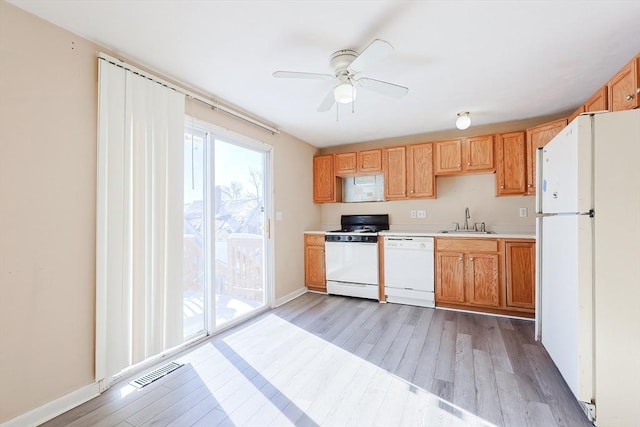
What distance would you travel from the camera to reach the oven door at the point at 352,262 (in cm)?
395

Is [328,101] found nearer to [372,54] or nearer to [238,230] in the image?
[372,54]

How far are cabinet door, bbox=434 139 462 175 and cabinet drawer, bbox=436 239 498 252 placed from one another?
99cm

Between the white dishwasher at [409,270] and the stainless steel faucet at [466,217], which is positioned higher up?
the stainless steel faucet at [466,217]

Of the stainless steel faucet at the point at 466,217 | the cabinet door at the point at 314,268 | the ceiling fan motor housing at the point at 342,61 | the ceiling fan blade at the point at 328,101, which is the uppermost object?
the ceiling fan motor housing at the point at 342,61

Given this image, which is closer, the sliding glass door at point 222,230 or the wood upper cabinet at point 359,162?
the sliding glass door at point 222,230

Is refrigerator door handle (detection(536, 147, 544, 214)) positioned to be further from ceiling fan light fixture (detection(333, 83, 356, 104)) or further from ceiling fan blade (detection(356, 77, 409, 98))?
ceiling fan light fixture (detection(333, 83, 356, 104))

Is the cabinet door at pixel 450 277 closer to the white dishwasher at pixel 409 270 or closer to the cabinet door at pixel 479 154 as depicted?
the white dishwasher at pixel 409 270

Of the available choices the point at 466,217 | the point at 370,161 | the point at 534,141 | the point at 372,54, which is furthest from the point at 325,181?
the point at 372,54

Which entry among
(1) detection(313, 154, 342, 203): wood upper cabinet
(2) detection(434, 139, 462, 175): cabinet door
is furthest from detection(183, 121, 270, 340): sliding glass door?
(2) detection(434, 139, 462, 175): cabinet door

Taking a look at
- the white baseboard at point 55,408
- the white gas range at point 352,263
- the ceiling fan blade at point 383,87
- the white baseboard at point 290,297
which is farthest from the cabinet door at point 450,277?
the white baseboard at point 55,408

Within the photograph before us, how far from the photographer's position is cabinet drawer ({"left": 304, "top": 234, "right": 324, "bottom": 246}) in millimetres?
4371

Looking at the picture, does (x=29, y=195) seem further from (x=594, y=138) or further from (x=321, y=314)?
(x=594, y=138)

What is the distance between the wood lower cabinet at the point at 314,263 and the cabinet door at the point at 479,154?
233cm

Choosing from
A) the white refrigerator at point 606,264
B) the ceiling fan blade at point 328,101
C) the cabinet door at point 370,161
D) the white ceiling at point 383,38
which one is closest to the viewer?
the white refrigerator at point 606,264
